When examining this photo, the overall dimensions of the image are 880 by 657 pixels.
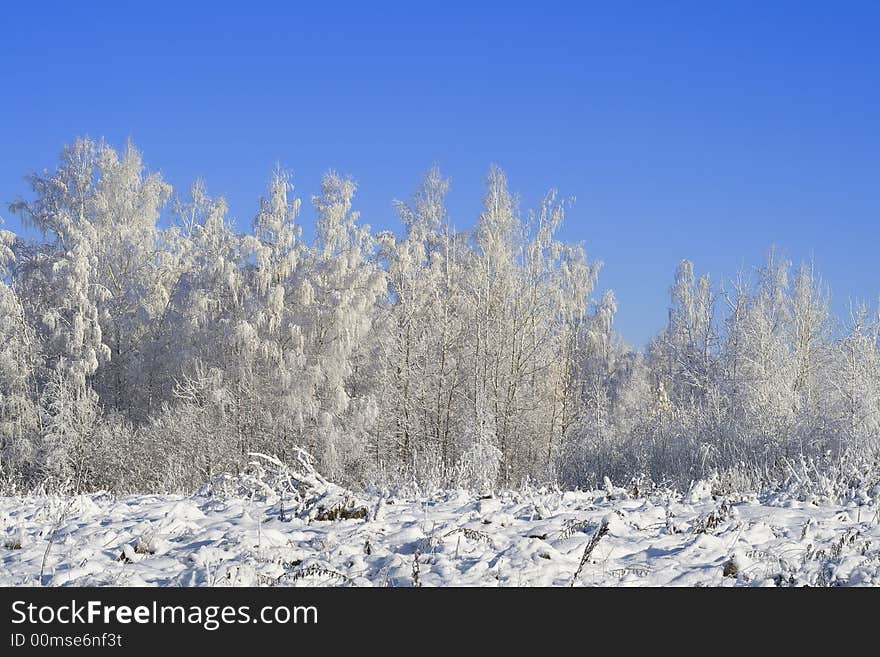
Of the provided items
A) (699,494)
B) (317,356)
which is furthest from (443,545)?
(317,356)

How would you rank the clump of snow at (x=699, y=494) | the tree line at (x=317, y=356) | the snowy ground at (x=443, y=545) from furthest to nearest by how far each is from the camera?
the tree line at (x=317, y=356), the clump of snow at (x=699, y=494), the snowy ground at (x=443, y=545)

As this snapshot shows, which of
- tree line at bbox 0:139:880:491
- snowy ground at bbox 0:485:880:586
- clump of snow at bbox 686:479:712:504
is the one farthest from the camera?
tree line at bbox 0:139:880:491

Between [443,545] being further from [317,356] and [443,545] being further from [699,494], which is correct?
[317,356]

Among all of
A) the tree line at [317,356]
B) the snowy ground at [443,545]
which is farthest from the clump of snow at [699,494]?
the tree line at [317,356]

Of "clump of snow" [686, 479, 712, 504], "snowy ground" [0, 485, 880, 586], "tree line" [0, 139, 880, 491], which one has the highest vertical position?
"tree line" [0, 139, 880, 491]

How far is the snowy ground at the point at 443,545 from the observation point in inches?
198

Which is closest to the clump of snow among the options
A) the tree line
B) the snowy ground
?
the snowy ground

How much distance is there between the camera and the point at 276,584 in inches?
193

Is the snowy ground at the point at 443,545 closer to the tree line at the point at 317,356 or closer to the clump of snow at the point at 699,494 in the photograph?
the clump of snow at the point at 699,494

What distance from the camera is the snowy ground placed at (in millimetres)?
5039

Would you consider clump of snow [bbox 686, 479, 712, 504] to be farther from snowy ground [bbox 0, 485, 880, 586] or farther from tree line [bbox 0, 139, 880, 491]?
tree line [bbox 0, 139, 880, 491]

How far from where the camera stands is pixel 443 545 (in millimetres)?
5598
